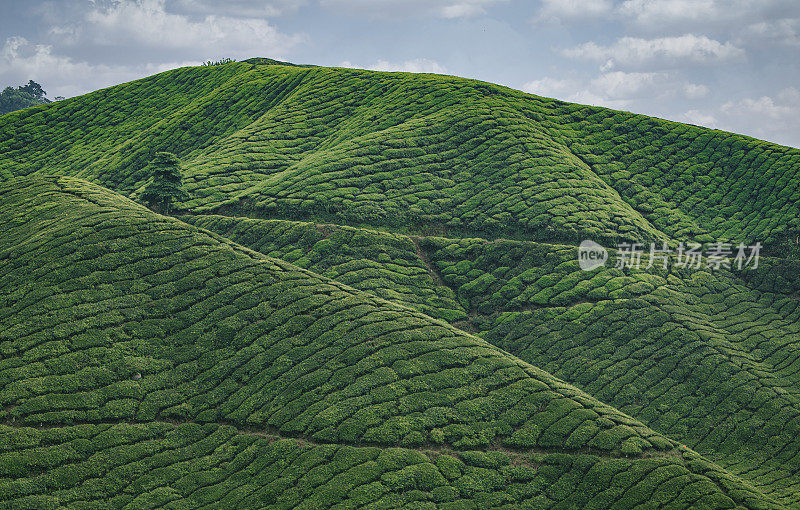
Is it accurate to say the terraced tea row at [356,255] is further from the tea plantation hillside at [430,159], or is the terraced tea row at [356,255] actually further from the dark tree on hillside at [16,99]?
the dark tree on hillside at [16,99]

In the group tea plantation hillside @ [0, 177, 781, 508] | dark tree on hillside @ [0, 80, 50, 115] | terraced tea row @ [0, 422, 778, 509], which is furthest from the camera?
dark tree on hillside @ [0, 80, 50, 115]

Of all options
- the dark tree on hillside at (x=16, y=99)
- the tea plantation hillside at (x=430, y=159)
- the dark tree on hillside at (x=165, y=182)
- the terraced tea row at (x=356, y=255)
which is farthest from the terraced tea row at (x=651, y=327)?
the dark tree on hillside at (x=16, y=99)

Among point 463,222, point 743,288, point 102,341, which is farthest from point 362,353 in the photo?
point 743,288

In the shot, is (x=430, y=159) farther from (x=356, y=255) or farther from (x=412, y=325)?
(x=412, y=325)

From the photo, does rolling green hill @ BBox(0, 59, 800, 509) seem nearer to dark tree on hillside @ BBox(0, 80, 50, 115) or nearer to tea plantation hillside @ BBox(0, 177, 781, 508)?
tea plantation hillside @ BBox(0, 177, 781, 508)

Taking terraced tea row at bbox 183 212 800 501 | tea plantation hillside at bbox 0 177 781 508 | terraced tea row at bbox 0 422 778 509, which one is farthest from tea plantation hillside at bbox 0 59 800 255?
terraced tea row at bbox 0 422 778 509

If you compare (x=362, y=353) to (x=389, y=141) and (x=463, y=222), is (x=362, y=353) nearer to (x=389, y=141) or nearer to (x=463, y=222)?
(x=463, y=222)

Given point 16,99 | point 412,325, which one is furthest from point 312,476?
point 16,99
